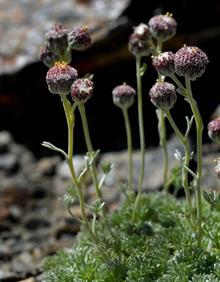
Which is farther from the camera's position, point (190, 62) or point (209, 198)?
point (209, 198)

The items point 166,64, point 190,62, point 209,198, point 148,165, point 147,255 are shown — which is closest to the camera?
point 190,62

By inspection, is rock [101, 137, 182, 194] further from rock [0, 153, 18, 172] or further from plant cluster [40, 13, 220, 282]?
plant cluster [40, 13, 220, 282]

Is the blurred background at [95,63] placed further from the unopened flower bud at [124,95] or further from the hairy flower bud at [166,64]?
the hairy flower bud at [166,64]

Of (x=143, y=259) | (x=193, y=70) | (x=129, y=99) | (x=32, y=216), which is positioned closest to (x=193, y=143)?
(x=32, y=216)

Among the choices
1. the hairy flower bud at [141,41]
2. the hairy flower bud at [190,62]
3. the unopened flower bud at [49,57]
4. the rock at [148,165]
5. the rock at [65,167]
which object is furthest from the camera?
the rock at [65,167]

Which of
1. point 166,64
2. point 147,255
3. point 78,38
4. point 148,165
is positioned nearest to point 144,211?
point 147,255

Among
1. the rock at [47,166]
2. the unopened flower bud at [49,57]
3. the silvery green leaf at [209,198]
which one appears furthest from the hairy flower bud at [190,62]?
the rock at [47,166]

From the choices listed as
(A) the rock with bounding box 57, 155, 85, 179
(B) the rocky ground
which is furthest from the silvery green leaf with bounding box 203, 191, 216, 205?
(A) the rock with bounding box 57, 155, 85, 179

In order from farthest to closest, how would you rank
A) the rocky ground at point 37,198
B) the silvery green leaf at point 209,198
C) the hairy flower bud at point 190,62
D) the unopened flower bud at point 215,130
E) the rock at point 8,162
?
the rock at point 8,162
the rocky ground at point 37,198
the unopened flower bud at point 215,130
the silvery green leaf at point 209,198
the hairy flower bud at point 190,62

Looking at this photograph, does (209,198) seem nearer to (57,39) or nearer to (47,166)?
(57,39)
